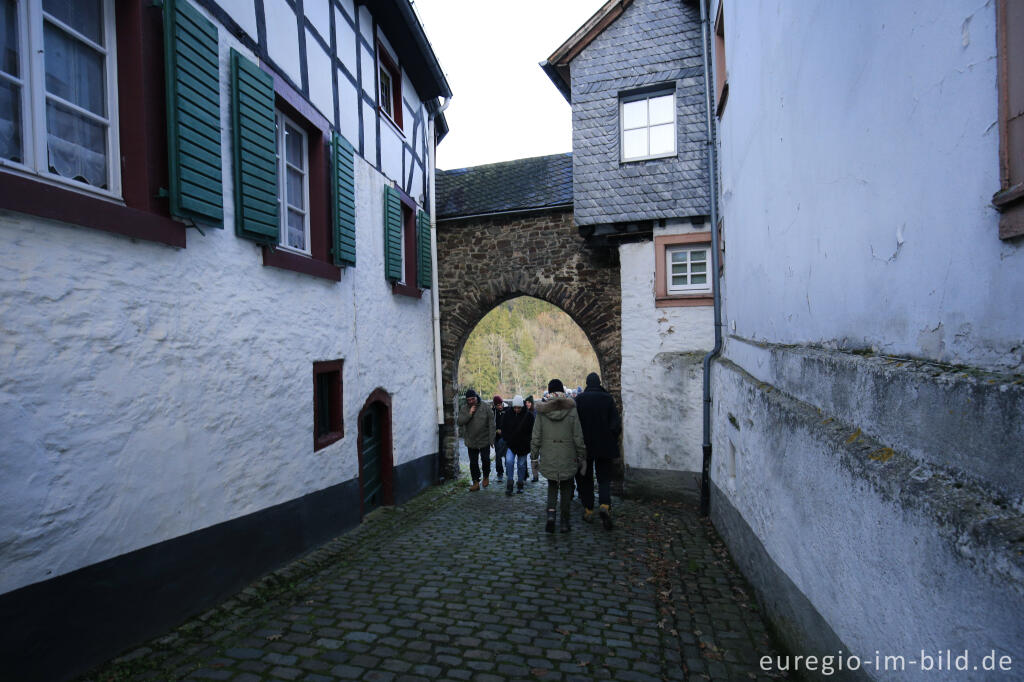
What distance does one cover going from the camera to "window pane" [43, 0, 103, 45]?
3260 millimetres

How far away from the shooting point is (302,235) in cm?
609

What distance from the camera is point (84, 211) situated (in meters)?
3.23

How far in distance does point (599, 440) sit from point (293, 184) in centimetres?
448

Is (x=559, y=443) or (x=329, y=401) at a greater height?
(x=329, y=401)

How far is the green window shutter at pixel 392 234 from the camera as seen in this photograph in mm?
8031

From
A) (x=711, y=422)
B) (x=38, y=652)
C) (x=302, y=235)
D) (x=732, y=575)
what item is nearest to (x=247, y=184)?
(x=302, y=235)

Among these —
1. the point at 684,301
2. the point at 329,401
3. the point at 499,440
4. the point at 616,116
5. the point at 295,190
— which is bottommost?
the point at 499,440

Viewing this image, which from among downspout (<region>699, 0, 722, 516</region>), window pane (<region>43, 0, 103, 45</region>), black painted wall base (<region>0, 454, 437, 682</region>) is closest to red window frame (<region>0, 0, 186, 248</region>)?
window pane (<region>43, 0, 103, 45</region>)

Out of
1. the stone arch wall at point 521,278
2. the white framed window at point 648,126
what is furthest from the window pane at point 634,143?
the stone arch wall at point 521,278

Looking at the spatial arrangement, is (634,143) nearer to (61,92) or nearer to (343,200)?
(343,200)

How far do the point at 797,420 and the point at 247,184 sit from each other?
4519mm

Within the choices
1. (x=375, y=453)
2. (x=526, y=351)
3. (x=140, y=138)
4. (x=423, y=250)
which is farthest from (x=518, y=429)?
(x=526, y=351)

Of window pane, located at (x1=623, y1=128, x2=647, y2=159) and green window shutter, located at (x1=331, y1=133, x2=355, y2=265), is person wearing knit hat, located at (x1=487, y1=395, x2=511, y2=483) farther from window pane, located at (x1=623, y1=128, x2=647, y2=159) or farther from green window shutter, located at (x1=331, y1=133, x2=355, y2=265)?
window pane, located at (x1=623, y1=128, x2=647, y2=159)

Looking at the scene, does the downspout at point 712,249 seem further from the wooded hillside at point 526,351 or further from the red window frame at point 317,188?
the wooded hillside at point 526,351
